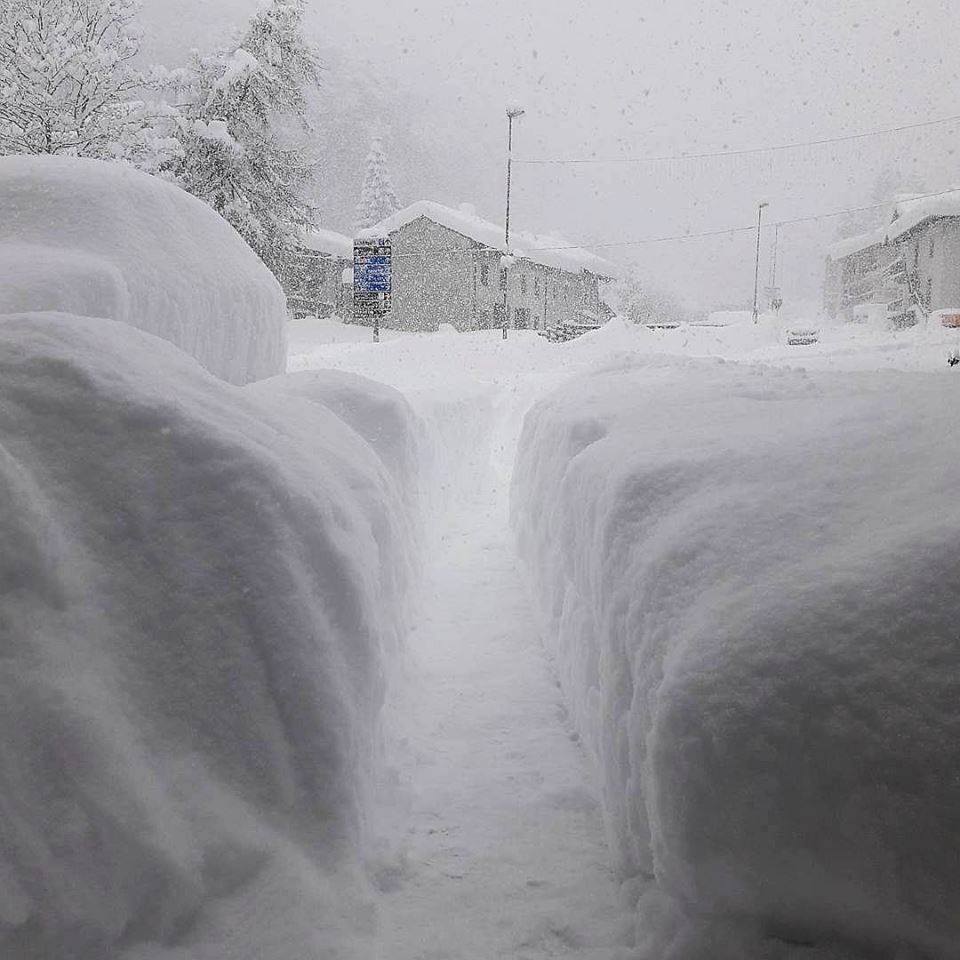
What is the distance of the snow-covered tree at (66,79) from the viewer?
47.5ft

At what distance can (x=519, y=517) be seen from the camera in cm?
629

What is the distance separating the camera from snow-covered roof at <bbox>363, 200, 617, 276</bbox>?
2891 cm

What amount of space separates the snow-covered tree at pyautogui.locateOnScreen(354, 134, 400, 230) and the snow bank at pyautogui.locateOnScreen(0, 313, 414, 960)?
4033 cm

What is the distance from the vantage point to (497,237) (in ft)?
97.2

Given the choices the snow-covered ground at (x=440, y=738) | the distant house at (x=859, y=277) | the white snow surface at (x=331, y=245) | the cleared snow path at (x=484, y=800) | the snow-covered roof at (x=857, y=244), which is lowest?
the cleared snow path at (x=484, y=800)

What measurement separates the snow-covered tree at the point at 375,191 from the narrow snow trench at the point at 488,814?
39.1m

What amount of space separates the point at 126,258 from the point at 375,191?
39945mm

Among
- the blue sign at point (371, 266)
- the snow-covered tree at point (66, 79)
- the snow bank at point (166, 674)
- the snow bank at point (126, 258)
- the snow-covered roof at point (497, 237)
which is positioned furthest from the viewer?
the snow-covered roof at point (497, 237)

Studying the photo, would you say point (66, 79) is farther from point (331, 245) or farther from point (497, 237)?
point (497, 237)

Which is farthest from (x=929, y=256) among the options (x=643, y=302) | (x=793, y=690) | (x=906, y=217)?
(x=643, y=302)

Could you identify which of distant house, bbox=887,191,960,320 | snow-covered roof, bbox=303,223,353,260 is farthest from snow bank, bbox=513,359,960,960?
snow-covered roof, bbox=303,223,353,260

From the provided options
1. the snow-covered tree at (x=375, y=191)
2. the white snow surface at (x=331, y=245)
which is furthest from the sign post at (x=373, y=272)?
the snow-covered tree at (x=375, y=191)

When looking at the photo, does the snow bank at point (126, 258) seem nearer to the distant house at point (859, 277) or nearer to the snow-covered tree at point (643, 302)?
the distant house at point (859, 277)

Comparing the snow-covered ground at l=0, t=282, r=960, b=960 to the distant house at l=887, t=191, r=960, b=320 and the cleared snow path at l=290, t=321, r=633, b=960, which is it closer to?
the cleared snow path at l=290, t=321, r=633, b=960
